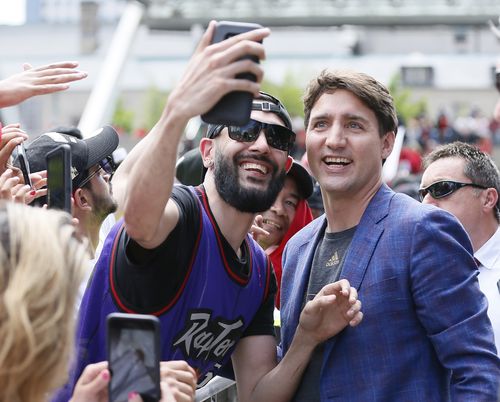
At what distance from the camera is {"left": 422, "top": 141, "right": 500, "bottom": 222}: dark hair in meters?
5.38

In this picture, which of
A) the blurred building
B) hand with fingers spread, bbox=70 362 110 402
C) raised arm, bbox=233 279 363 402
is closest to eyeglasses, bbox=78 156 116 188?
raised arm, bbox=233 279 363 402

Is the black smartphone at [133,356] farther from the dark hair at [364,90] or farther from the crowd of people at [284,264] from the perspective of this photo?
the dark hair at [364,90]

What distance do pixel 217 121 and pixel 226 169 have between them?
0.95 metres

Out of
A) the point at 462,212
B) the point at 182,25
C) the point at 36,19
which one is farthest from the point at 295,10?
the point at 36,19

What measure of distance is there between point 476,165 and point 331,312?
1995 mm

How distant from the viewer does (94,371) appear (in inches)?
108

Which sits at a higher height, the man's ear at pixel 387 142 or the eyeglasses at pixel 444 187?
the man's ear at pixel 387 142

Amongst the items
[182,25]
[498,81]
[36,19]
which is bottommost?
[36,19]

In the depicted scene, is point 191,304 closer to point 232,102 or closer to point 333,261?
point 333,261

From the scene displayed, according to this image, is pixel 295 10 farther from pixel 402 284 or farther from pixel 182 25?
pixel 402 284

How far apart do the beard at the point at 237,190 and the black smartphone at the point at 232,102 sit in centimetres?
88

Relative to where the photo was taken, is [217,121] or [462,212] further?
[462,212]

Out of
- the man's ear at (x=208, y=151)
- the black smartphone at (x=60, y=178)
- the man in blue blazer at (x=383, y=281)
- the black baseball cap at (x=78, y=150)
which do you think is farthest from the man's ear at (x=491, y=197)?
the black smartphone at (x=60, y=178)

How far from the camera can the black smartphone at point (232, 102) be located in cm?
309
